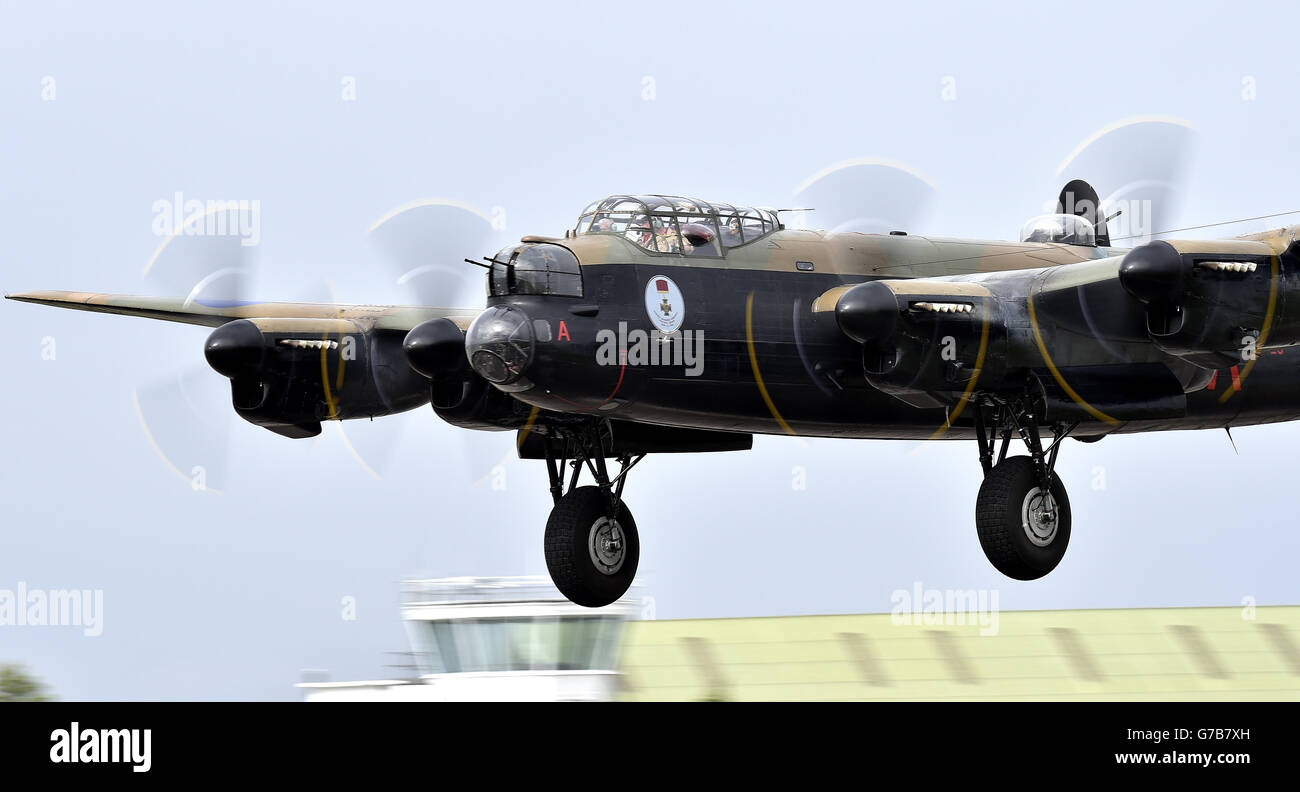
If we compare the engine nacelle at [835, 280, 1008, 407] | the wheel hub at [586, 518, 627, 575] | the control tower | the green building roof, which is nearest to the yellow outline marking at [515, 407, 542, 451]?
the wheel hub at [586, 518, 627, 575]

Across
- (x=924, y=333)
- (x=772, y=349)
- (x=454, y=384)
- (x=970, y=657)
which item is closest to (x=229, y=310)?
(x=454, y=384)

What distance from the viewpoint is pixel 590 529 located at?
81.3 ft

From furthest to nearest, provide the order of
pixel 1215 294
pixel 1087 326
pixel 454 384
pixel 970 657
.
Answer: pixel 970 657, pixel 454 384, pixel 1087 326, pixel 1215 294

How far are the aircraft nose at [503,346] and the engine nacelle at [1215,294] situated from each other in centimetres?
732

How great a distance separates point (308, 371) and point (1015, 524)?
33.3 ft

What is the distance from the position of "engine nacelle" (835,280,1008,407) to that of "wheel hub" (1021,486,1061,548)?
6.21 feet

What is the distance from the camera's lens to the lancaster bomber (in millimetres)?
21578

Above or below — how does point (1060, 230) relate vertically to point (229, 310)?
above

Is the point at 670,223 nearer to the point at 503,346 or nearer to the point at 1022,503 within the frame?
the point at 503,346

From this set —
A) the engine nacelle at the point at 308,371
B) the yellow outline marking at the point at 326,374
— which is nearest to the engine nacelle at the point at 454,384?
the engine nacelle at the point at 308,371

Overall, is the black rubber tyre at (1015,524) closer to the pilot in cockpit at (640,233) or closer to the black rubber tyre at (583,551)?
the black rubber tyre at (583,551)
